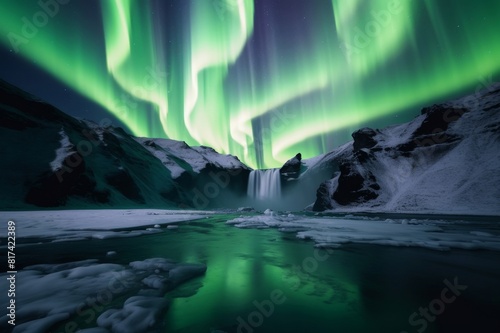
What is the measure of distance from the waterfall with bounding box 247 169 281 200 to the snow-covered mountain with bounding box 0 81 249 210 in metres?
37.5

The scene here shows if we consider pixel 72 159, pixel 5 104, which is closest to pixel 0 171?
pixel 72 159

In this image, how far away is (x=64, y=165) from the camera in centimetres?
3594

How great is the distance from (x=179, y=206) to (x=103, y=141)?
27.0 metres

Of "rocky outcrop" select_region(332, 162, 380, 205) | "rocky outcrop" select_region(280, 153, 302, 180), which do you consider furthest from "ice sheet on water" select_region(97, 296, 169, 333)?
"rocky outcrop" select_region(280, 153, 302, 180)

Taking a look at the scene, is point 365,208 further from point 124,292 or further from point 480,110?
point 124,292

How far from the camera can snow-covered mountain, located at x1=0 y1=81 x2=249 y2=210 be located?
3194cm

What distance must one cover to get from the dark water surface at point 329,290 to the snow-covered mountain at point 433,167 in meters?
35.1

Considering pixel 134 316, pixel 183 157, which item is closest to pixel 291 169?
pixel 183 157

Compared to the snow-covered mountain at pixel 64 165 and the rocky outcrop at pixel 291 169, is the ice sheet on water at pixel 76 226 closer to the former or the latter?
the snow-covered mountain at pixel 64 165

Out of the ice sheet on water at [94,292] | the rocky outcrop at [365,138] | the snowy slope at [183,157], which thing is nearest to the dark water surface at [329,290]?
the ice sheet on water at [94,292]

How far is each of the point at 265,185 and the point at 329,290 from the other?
344ft

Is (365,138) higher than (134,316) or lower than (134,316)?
higher

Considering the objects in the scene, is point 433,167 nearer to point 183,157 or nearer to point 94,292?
point 94,292

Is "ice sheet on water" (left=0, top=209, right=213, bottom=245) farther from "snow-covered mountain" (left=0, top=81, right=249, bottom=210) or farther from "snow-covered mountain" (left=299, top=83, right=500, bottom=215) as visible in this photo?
"snow-covered mountain" (left=299, top=83, right=500, bottom=215)
